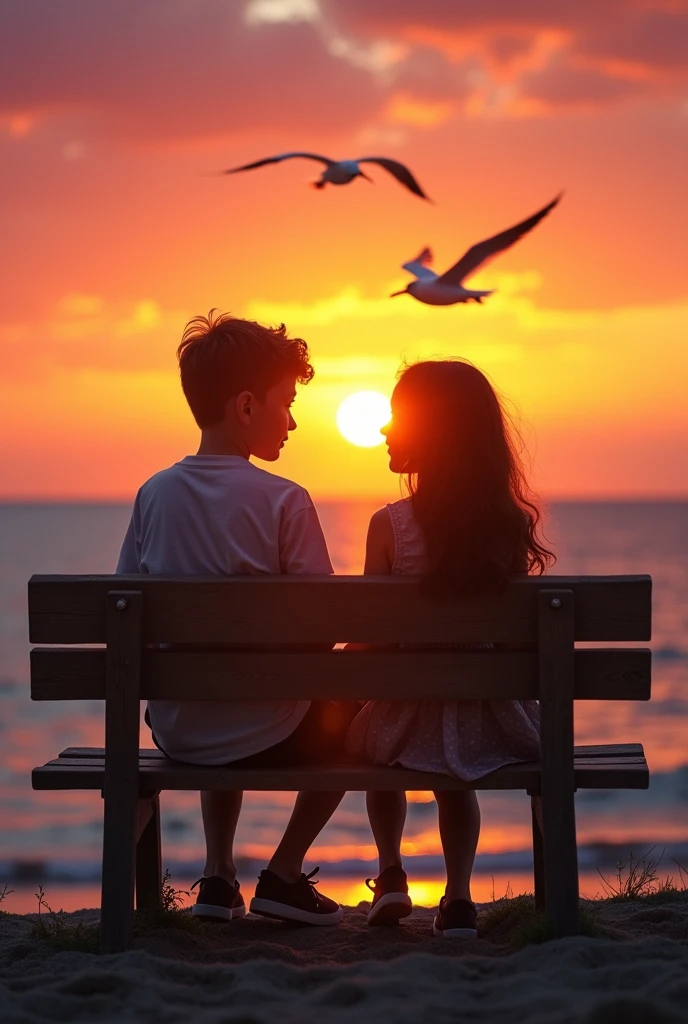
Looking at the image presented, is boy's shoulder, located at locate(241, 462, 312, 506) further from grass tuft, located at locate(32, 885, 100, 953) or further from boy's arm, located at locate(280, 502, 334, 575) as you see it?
grass tuft, located at locate(32, 885, 100, 953)

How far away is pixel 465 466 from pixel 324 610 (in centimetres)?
63

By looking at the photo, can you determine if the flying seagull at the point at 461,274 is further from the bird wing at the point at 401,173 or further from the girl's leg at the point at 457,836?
the girl's leg at the point at 457,836

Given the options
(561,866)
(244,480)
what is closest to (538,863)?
(561,866)

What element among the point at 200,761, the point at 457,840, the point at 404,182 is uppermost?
the point at 404,182

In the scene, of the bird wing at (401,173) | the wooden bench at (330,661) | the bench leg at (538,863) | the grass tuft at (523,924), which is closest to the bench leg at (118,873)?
the wooden bench at (330,661)

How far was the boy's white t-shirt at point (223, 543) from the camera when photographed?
11.7 feet

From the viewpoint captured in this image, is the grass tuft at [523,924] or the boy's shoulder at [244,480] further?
the boy's shoulder at [244,480]

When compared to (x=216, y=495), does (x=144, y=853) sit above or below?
below

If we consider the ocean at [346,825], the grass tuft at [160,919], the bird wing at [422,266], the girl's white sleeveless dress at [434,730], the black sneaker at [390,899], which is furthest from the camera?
the ocean at [346,825]

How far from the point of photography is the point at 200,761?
358 centimetres

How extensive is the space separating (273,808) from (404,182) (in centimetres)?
992

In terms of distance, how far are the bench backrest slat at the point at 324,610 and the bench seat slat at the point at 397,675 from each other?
6 cm

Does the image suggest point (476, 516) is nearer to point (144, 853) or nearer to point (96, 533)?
point (144, 853)

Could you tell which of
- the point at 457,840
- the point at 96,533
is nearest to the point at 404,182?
the point at 457,840
